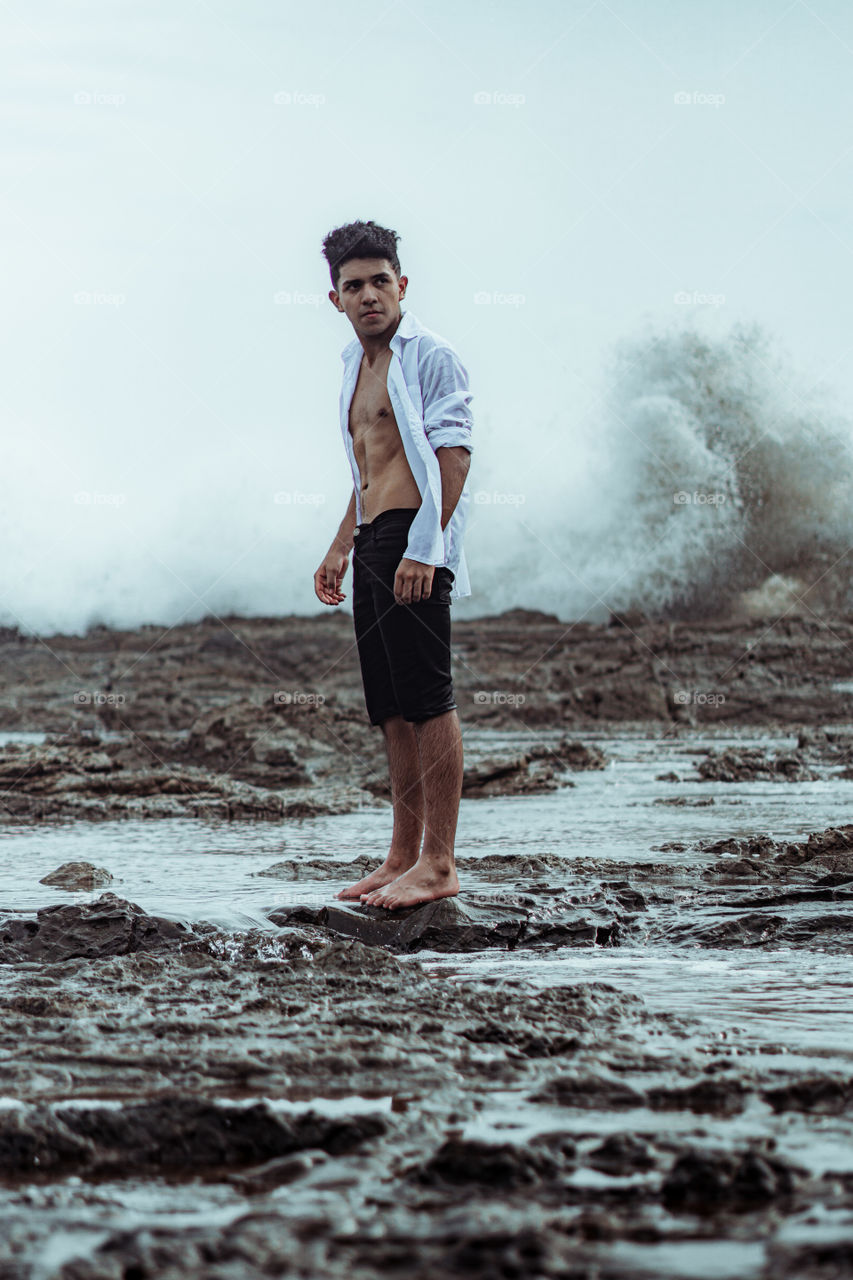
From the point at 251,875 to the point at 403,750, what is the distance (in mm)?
1067

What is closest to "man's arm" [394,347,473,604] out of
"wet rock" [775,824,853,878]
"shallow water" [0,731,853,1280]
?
"shallow water" [0,731,853,1280]

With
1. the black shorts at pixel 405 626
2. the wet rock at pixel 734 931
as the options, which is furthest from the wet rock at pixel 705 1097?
the black shorts at pixel 405 626

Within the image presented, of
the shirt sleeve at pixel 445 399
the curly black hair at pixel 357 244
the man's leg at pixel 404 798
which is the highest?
the curly black hair at pixel 357 244

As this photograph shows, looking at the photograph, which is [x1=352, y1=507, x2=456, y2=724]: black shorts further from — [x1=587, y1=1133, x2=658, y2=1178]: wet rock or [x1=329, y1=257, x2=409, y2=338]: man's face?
[x1=587, y1=1133, x2=658, y2=1178]: wet rock

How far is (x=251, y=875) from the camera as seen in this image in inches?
188

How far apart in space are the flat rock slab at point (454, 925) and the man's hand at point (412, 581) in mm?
890

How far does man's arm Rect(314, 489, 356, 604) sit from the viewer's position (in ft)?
14.1

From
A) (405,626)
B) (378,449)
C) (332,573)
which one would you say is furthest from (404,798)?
(378,449)

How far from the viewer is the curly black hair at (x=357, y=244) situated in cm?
397

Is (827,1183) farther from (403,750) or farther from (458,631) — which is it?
(458,631)

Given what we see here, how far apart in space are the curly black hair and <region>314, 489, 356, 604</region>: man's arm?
775 mm

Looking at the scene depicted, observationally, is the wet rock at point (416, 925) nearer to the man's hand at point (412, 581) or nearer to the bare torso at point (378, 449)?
the man's hand at point (412, 581)

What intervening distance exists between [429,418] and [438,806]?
1.18 meters

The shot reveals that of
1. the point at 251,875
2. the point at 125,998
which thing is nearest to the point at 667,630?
the point at 251,875
